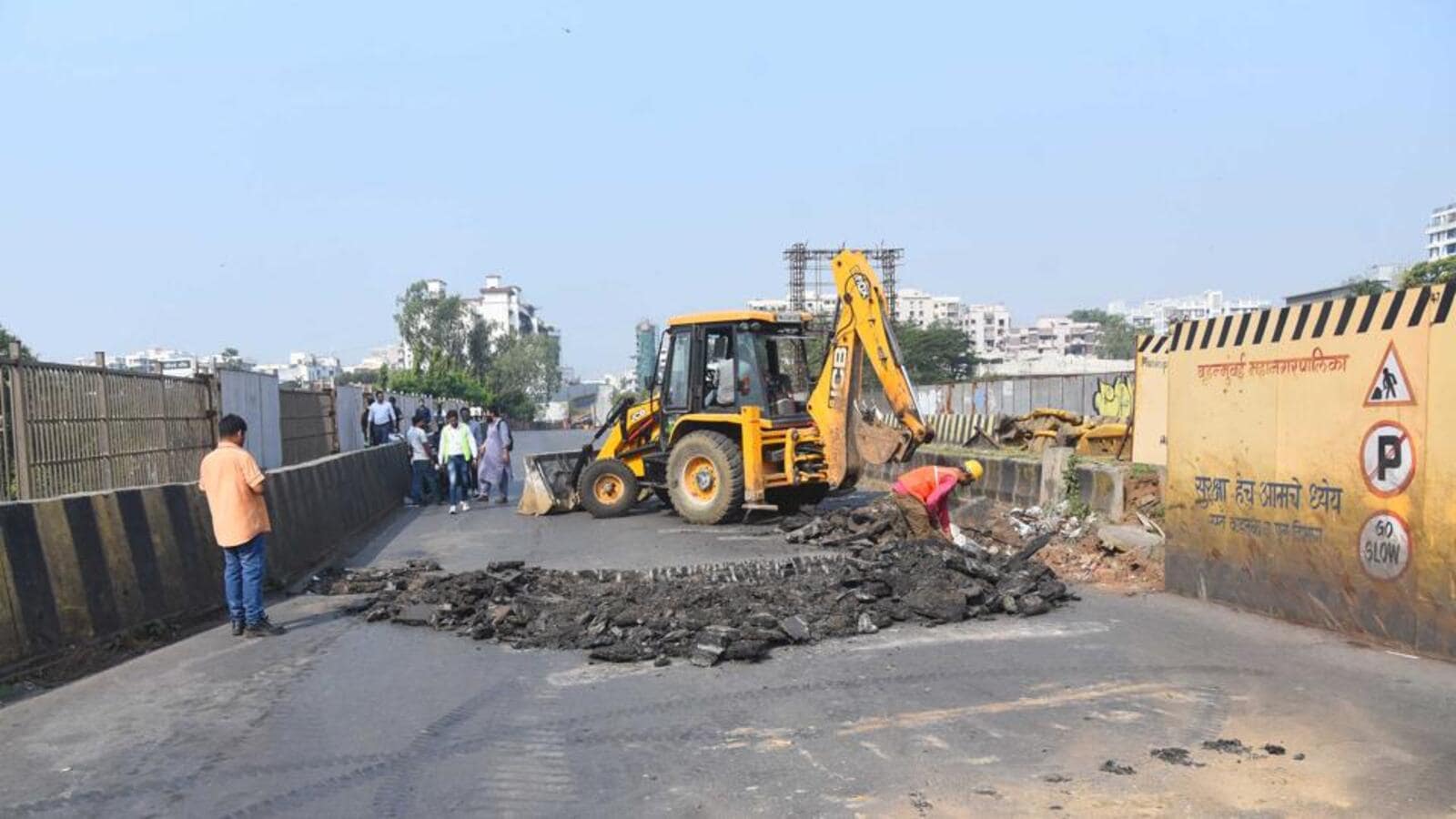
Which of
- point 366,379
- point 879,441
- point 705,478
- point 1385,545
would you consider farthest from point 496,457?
point 366,379

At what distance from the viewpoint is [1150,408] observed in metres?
16.7

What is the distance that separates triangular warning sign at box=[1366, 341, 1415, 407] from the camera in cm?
720

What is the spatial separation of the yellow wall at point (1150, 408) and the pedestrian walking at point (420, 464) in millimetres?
12006

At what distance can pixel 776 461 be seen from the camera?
15000 millimetres

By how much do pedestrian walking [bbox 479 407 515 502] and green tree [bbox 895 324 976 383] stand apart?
179 ft

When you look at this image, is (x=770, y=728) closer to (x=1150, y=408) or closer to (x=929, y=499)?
(x=929, y=499)

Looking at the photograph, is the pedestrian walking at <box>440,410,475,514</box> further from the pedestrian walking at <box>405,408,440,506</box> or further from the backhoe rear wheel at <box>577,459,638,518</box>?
the backhoe rear wheel at <box>577,459,638,518</box>

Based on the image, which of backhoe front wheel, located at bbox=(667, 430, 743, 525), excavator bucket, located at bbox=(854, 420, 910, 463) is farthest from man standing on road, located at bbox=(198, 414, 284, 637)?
excavator bucket, located at bbox=(854, 420, 910, 463)

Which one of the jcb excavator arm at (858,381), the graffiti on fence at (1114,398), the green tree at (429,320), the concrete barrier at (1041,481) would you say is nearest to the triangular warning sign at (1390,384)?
the concrete barrier at (1041,481)

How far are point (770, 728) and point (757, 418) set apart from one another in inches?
359

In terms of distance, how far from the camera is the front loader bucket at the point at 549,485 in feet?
57.5

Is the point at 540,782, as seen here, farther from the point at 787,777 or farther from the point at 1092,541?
the point at 1092,541

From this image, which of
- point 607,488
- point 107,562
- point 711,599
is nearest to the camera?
point 107,562

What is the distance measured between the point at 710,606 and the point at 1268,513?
429 cm
